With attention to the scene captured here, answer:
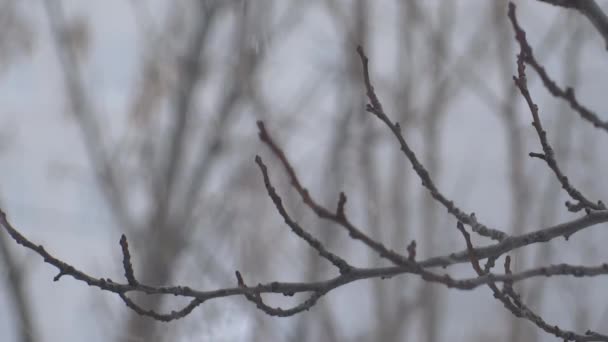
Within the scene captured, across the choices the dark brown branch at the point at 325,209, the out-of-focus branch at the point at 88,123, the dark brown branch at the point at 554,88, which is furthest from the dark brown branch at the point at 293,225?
the out-of-focus branch at the point at 88,123

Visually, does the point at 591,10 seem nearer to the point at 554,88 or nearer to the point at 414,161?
the point at 554,88

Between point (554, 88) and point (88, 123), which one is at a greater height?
point (88, 123)

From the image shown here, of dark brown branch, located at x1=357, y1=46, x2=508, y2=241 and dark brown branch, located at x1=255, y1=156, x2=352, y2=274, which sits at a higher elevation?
dark brown branch, located at x1=357, y1=46, x2=508, y2=241

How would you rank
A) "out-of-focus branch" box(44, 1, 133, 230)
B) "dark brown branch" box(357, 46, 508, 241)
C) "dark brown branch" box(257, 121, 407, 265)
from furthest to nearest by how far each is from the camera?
"out-of-focus branch" box(44, 1, 133, 230)
"dark brown branch" box(357, 46, 508, 241)
"dark brown branch" box(257, 121, 407, 265)

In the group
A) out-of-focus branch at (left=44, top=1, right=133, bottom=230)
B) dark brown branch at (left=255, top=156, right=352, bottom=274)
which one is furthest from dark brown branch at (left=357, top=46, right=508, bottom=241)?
out-of-focus branch at (left=44, top=1, right=133, bottom=230)

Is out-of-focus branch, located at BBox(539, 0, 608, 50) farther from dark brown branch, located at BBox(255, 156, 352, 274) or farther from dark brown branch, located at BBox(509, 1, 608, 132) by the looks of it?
dark brown branch, located at BBox(255, 156, 352, 274)

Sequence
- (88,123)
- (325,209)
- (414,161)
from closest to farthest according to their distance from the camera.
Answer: (325,209)
(414,161)
(88,123)

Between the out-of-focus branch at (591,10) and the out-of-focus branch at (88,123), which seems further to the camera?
the out-of-focus branch at (88,123)

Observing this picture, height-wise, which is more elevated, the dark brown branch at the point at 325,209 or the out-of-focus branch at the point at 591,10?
the out-of-focus branch at the point at 591,10

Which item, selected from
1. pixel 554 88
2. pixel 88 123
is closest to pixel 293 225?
pixel 554 88

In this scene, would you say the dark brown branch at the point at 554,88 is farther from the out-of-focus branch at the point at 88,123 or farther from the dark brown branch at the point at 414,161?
the out-of-focus branch at the point at 88,123

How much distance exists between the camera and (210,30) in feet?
11.9

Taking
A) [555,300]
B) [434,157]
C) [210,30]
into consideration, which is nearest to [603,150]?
[555,300]

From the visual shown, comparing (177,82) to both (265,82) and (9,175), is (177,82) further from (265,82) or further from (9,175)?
(9,175)
